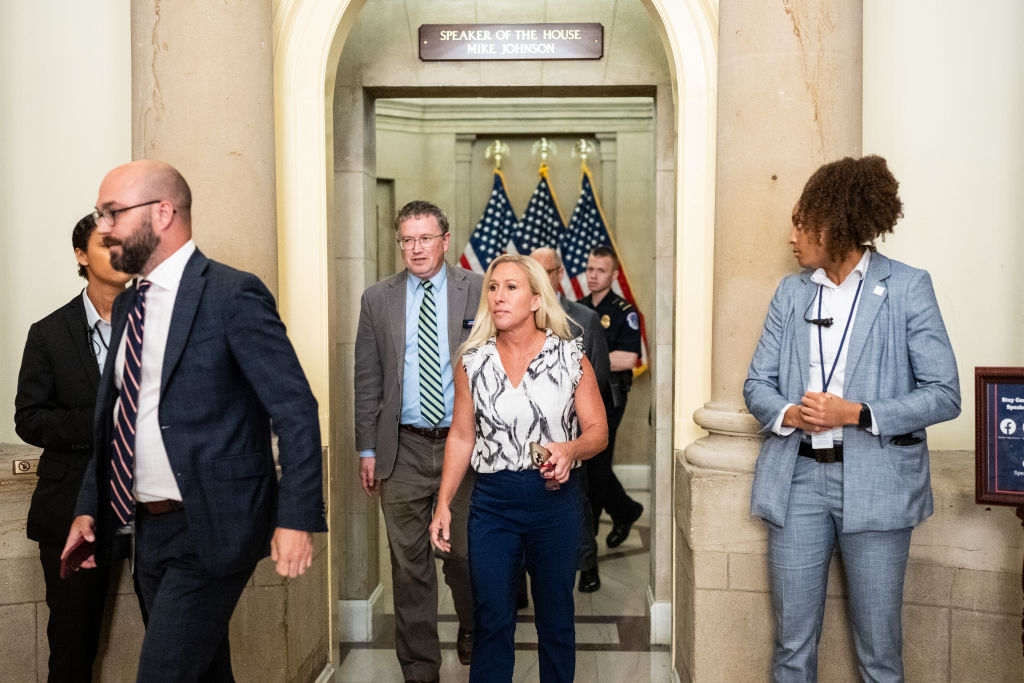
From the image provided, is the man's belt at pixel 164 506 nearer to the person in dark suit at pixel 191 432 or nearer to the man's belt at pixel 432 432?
the person in dark suit at pixel 191 432

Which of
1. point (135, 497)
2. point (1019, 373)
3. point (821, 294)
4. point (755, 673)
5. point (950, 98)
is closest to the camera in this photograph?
point (135, 497)

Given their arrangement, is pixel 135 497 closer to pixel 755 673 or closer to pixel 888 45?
pixel 755 673

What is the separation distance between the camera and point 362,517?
4.52 metres

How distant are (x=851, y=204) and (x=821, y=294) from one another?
283 millimetres

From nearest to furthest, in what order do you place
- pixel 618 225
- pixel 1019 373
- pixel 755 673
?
pixel 1019 373 → pixel 755 673 → pixel 618 225

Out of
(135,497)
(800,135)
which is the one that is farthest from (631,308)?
(135,497)

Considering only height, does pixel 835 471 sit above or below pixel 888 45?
below

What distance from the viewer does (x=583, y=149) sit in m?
7.89

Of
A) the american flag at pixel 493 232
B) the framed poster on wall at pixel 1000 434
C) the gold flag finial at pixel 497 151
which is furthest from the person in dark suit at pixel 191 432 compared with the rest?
the gold flag finial at pixel 497 151

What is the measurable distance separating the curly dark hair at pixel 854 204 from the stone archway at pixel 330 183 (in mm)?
1003

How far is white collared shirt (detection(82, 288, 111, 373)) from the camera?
9.34ft

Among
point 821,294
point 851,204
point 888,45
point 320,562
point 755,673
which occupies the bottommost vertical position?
point 755,673

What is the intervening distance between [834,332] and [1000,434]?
528mm

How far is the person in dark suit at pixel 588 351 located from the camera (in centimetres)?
464
